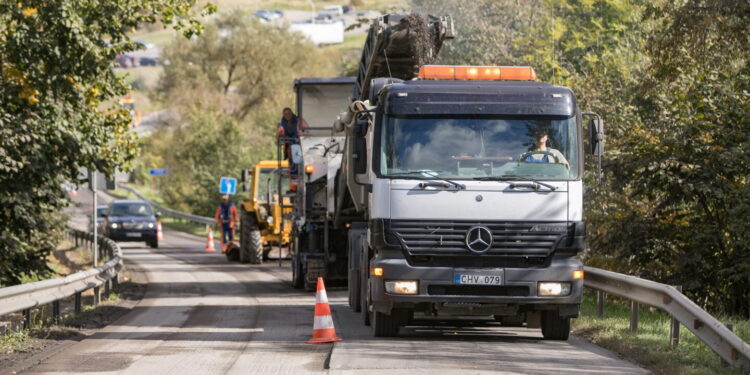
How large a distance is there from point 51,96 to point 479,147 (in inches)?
426

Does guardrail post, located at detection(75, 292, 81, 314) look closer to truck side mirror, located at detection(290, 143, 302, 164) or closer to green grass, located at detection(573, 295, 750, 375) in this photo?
truck side mirror, located at detection(290, 143, 302, 164)

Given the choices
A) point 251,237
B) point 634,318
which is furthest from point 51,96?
point 634,318

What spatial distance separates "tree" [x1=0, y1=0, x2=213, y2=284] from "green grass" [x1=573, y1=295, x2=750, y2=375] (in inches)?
383

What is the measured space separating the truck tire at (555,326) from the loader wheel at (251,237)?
1801 cm

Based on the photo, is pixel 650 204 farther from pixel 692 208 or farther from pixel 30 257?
pixel 30 257

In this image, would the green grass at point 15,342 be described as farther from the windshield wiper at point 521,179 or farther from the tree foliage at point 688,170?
the tree foliage at point 688,170

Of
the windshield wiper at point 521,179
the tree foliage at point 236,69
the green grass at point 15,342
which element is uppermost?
the tree foliage at point 236,69

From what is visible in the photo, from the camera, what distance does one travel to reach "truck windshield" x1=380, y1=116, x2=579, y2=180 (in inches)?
505

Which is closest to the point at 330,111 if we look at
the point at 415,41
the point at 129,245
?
the point at 415,41

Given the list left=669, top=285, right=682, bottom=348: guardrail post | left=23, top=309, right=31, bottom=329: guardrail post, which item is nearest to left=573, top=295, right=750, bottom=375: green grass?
left=669, top=285, right=682, bottom=348: guardrail post

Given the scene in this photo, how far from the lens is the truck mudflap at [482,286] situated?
1263cm

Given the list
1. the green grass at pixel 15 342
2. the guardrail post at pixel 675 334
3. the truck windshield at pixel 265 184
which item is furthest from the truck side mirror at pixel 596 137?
the truck windshield at pixel 265 184

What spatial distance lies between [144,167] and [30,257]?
238 ft

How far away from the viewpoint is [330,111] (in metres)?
22.6
